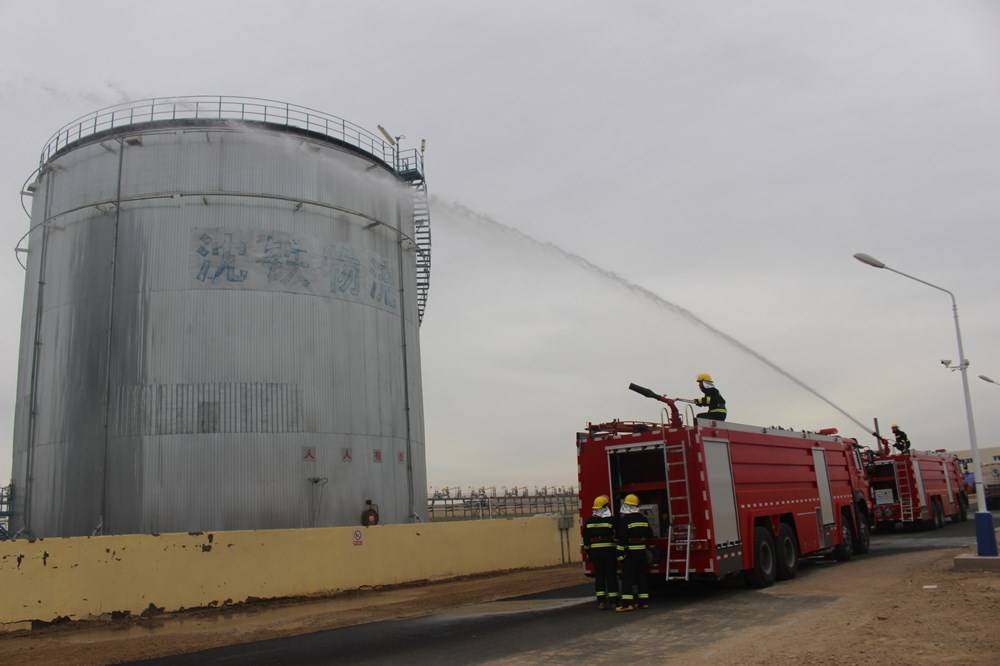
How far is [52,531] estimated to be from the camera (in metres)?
20.7

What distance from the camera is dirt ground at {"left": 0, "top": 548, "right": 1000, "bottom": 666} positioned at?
343 inches

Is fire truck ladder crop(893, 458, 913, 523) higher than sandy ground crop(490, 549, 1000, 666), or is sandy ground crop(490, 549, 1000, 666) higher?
fire truck ladder crop(893, 458, 913, 523)

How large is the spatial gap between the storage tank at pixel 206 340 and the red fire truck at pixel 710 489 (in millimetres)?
9371

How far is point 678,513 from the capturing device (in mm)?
13516

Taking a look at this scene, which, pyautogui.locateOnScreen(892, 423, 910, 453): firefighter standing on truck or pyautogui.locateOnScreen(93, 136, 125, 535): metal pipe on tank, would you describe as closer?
pyautogui.locateOnScreen(93, 136, 125, 535): metal pipe on tank

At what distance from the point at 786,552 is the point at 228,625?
422 inches

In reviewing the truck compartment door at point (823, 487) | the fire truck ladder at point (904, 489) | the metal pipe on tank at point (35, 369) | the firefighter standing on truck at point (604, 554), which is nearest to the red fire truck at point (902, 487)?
the fire truck ladder at point (904, 489)

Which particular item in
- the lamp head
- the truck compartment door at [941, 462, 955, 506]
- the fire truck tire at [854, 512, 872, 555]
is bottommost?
the fire truck tire at [854, 512, 872, 555]

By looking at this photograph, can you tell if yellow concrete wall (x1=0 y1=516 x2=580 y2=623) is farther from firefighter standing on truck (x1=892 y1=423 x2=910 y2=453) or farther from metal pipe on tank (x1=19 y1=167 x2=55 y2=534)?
firefighter standing on truck (x1=892 y1=423 x2=910 y2=453)

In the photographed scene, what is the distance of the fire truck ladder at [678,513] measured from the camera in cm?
1327

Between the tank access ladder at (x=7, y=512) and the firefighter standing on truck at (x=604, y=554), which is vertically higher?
the tank access ladder at (x=7, y=512)

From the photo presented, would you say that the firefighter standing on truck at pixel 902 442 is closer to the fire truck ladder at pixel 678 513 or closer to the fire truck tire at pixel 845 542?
the fire truck tire at pixel 845 542

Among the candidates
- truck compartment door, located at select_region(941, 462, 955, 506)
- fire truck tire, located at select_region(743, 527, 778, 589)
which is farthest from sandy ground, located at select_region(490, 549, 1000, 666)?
truck compartment door, located at select_region(941, 462, 955, 506)

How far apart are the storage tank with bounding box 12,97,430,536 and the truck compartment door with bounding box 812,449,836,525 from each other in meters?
11.7
